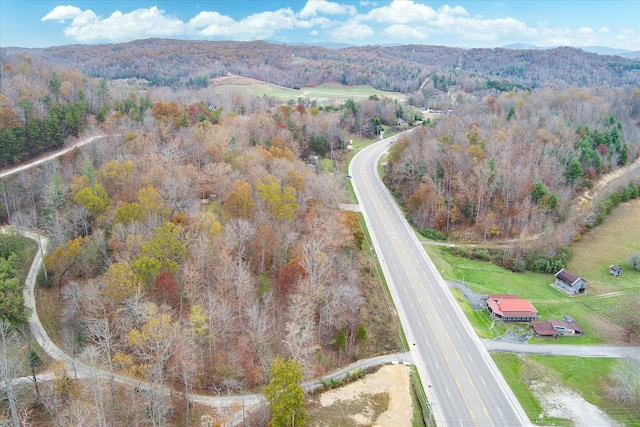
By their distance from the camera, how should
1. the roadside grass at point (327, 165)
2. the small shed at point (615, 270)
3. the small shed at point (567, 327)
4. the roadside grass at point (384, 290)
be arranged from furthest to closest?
the roadside grass at point (327, 165)
the small shed at point (615, 270)
the small shed at point (567, 327)
the roadside grass at point (384, 290)

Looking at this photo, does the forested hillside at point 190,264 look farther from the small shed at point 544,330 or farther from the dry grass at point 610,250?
the dry grass at point 610,250

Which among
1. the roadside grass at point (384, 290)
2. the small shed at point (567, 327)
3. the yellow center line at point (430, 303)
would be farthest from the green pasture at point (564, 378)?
the roadside grass at point (384, 290)

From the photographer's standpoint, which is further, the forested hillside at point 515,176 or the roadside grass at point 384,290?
the forested hillside at point 515,176

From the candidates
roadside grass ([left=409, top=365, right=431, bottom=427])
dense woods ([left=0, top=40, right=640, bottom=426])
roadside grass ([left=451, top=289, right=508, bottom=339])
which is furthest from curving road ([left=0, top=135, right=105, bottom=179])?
roadside grass ([left=451, top=289, right=508, bottom=339])

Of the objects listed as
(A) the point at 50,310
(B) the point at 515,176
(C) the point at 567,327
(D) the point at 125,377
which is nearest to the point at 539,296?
(C) the point at 567,327

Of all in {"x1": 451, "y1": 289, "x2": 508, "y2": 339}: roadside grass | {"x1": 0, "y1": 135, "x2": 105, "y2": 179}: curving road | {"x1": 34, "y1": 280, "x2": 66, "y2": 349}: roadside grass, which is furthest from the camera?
{"x1": 0, "y1": 135, "x2": 105, "y2": 179}: curving road

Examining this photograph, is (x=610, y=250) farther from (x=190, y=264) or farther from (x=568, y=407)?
(x=190, y=264)

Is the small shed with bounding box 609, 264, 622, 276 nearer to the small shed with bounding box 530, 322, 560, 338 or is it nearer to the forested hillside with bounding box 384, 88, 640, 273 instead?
the forested hillside with bounding box 384, 88, 640, 273

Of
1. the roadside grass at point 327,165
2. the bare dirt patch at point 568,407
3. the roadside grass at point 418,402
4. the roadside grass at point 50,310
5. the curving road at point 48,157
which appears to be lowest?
the bare dirt patch at point 568,407
